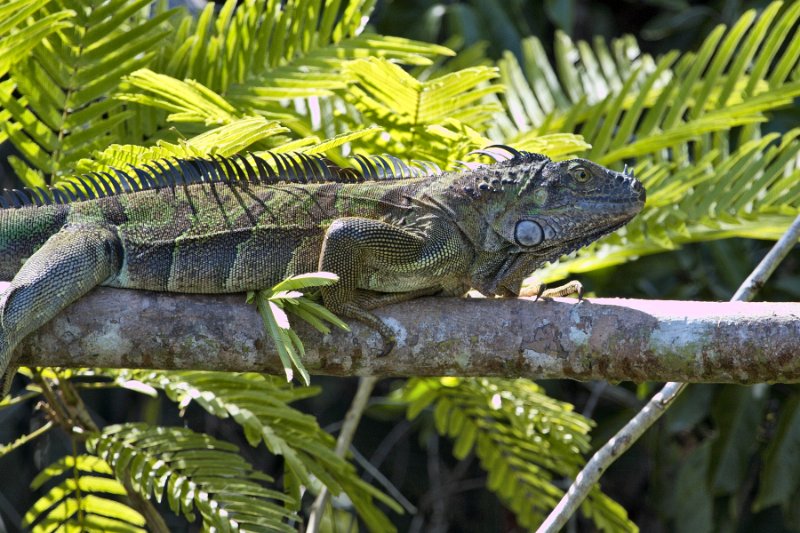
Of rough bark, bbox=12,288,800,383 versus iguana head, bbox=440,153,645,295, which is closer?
rough bark, bbox=12,288,800,383

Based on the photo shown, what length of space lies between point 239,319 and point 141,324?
10.5 inches

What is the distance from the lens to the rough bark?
8.78 ft

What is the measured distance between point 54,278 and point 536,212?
4.68 feet

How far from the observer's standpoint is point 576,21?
20.9 feet

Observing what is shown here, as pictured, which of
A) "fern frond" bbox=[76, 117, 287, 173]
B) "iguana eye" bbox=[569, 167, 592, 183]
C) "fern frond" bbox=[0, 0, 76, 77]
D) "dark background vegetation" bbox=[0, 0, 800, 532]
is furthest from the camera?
"dark background vegetation" bbox=[0, 0, 800, 532]

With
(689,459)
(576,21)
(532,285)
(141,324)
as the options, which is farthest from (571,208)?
(576,21)

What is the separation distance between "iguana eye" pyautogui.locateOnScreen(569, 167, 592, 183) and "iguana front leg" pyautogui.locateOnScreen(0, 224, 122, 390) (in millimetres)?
1401

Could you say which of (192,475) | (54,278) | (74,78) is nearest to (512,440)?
(192,475)

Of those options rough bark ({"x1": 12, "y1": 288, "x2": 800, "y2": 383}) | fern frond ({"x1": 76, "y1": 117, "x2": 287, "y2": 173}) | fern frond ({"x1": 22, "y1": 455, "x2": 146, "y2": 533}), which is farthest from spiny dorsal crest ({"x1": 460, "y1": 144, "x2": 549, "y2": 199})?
fern frond ({"x1": 22, "y1": 455, "x2": 146, "y2": 533})

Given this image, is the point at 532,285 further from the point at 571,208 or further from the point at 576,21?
the point at 576,21

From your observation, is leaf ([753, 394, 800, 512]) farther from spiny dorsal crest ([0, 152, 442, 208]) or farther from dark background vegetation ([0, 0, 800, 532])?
spiny dorsal crest ([0, 152, 442, 208])

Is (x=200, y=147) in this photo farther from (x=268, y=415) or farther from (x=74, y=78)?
(x=268, y=415)

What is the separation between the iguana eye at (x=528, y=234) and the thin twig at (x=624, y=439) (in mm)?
587

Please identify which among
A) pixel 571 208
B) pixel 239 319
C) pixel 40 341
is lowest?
pixel 571 208
